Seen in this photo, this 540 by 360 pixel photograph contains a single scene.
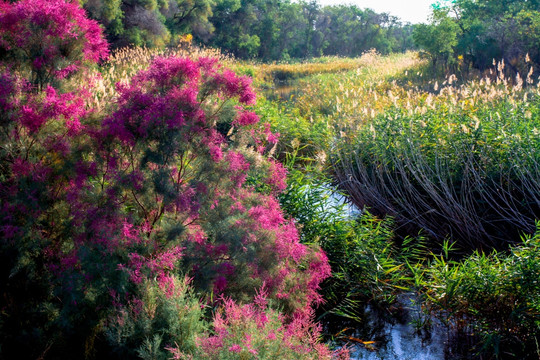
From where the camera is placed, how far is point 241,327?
94.4 inches

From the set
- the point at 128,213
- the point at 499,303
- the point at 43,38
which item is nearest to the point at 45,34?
the point at 43,38

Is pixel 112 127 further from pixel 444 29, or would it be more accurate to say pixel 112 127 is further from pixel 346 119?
pixel 444 29

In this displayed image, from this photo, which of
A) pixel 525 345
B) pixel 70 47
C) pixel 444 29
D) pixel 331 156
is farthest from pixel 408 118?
pixel 444 29

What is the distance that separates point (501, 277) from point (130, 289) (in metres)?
2.75

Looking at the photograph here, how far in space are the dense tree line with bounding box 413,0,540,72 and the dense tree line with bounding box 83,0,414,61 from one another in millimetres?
11048

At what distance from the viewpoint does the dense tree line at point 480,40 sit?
49.6ft

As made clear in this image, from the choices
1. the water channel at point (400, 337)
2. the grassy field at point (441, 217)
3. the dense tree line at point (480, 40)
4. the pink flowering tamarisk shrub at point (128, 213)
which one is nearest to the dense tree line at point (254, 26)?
the grassy field at point (441, 217)

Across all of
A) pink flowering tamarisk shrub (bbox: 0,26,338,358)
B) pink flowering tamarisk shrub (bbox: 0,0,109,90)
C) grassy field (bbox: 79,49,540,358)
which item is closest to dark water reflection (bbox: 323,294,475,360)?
grassy field (bbox: 79,49,540,358)

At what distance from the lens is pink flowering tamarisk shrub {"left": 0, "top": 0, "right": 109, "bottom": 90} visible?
124 inches

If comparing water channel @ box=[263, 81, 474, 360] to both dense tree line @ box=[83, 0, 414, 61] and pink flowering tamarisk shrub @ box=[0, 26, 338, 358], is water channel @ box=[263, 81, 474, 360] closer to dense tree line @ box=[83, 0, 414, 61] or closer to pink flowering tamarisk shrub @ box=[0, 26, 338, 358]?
pink flowering tamarisk shrub @ box=[0, 26, 338, 358]

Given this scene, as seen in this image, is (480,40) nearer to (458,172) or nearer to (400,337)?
(458,172)

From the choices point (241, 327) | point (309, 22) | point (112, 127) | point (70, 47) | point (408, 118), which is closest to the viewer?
point (241, 327)

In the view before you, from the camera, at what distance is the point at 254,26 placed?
37.7 metres

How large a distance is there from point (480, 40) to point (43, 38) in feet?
56.0
